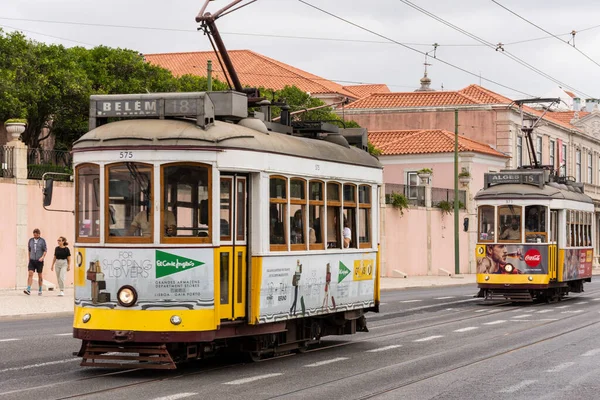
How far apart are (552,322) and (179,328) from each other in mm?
12304

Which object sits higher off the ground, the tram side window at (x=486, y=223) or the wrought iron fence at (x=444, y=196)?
the wrought iron fence at (x=444, y=196)

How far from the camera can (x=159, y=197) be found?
13633 millimetres

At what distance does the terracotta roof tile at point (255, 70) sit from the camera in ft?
251

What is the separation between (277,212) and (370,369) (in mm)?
2293

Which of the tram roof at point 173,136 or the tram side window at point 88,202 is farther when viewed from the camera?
the tram side window at point 88,202

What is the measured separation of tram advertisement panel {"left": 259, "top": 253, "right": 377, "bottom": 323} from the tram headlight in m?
1.82

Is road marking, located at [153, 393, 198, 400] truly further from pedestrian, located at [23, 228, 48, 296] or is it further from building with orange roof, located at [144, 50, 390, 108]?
building with orange roof, located at [144, 50, 390, 108]

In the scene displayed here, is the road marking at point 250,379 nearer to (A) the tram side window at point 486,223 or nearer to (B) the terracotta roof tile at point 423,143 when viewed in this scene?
(A) the tram side window at point 486,223

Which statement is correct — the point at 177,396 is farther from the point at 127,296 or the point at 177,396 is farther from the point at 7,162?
the point at 7,162

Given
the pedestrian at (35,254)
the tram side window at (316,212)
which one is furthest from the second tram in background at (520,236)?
the tram side window at (316,212)

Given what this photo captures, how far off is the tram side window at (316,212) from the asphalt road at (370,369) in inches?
62.6

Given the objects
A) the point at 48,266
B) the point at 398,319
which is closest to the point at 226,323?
the point at 398,319

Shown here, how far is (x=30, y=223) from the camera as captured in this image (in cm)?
3262

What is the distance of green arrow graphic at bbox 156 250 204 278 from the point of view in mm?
13445
